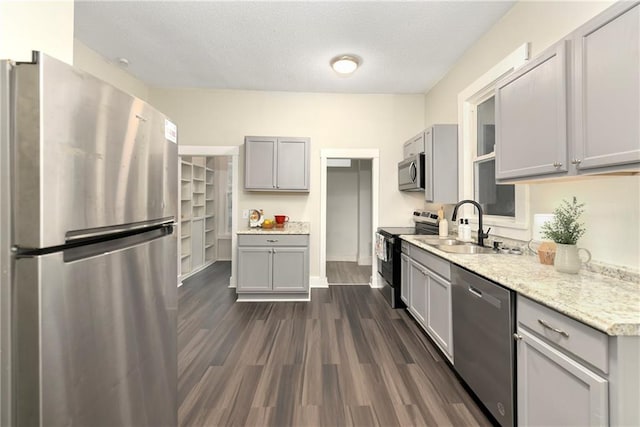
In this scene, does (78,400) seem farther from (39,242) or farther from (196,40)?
(196,40)

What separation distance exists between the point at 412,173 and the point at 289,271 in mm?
2024

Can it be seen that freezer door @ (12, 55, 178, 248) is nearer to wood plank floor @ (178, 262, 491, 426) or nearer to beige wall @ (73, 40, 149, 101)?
wood plank floor @ (178, 262, 491, 426)

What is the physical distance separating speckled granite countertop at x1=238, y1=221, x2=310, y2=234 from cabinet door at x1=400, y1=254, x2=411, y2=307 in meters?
1.25

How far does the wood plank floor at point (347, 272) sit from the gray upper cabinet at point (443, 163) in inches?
77.8

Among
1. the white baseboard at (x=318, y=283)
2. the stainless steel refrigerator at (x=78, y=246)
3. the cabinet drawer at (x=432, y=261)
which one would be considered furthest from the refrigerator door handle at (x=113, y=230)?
the white baseboard at (x=318, y=283)

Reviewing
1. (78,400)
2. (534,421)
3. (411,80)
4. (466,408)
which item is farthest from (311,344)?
→ (411,80)

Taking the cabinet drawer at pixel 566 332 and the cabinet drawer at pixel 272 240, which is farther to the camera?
the cabinet drawer at pixel 272 240

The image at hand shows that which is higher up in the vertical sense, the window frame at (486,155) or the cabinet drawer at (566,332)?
the window frame at (486,155)

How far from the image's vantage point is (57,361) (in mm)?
691

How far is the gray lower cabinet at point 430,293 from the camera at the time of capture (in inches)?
82.7

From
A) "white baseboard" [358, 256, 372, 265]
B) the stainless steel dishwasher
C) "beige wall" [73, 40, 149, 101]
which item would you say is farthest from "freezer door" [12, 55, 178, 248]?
"white baseboard" [358, 256, 372, 265]

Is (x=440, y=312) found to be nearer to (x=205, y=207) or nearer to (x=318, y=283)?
(x=318, y=283)

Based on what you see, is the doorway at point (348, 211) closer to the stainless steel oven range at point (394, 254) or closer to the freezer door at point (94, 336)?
the stainless steel oven range at point (394, 254)

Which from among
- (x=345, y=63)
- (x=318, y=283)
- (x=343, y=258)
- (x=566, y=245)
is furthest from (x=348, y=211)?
(x=566, y=245)
